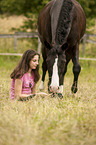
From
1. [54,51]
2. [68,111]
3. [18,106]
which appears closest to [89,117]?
[68,111]

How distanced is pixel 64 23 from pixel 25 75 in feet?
4.13

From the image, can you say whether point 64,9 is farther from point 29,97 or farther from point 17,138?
point 17,138

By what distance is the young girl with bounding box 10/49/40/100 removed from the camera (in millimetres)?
3850

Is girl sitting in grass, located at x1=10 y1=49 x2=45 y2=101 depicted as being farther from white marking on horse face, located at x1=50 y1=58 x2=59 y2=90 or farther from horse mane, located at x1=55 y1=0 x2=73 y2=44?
horse mane, located at x1=55 y1=0 x2=73 y2=44

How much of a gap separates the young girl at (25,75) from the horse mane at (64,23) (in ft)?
1.87

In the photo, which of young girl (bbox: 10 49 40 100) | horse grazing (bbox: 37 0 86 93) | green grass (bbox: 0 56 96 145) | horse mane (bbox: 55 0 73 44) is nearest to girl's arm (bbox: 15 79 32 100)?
young girl (bbox: 10 49 40 100)

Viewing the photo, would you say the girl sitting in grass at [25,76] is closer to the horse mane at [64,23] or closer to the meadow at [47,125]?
the meadow at [47,125]

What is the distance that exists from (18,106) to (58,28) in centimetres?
170

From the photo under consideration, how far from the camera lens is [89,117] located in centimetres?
307

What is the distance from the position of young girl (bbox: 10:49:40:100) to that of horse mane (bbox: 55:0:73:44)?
0.57 metres

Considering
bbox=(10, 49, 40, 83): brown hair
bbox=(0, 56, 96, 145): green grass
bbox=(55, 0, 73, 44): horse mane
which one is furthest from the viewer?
bbox=(55, 0, 73, 44): horse mane

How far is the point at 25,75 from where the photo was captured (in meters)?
3.99

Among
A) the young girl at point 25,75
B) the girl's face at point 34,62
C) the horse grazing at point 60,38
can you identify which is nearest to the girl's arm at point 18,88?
the young girl at point 25,75

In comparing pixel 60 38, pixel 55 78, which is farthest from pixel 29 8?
pixel 55 78
